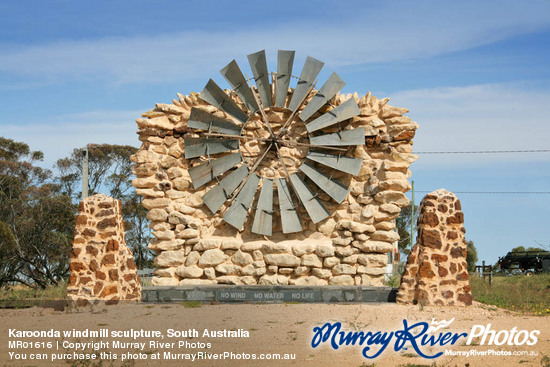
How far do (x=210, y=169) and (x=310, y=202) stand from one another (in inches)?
66.4

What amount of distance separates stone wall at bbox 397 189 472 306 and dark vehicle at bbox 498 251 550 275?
13.1 m

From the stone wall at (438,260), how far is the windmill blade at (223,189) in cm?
301

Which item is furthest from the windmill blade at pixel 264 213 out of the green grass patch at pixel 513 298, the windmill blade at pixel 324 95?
the green grass patch at pixel 513 298

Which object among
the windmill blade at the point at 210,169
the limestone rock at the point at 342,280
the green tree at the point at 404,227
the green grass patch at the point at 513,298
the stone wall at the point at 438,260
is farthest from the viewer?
the green tree at the point at 404,227

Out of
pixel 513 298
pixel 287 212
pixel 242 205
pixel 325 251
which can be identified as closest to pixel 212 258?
pixel 242 205

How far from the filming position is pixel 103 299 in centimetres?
930

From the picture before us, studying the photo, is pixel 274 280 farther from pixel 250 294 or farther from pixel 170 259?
pixel 170 259

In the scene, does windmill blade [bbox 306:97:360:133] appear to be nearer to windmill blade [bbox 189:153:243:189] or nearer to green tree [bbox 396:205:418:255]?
windmill blade [bbox 189:153:243:189]

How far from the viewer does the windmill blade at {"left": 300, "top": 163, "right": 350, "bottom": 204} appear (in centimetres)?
1074

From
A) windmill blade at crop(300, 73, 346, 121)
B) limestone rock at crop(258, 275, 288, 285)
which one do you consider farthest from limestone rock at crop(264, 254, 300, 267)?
windmill blade at crop(300, 73, 346, 121)

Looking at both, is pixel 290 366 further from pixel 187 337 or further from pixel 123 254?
pixel 123 254

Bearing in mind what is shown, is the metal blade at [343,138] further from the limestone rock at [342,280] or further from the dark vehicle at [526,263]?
the dark vehicle at [526,263]

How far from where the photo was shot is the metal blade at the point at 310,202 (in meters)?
10.8

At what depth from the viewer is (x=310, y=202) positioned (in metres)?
10.8
